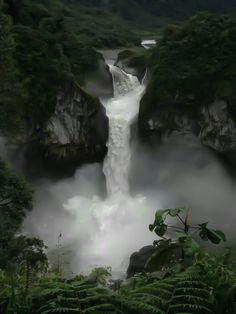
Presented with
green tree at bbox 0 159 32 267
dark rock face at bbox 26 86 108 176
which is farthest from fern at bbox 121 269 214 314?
dark rock face at bbox 26 86 108 176

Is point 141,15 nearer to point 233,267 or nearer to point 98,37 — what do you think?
point 98,37

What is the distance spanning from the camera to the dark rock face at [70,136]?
25014 mm

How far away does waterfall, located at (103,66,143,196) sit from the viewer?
2702 centimetres

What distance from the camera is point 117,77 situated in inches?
1255

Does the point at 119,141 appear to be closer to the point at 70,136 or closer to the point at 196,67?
→ the point at 70,136

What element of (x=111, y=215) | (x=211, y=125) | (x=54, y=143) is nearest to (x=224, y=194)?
(x=211, y=125)

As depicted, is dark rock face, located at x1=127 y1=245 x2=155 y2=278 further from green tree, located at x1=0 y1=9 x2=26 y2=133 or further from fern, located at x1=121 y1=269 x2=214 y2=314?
fern, located at x1=121 y1=269 x2=214 y2=314

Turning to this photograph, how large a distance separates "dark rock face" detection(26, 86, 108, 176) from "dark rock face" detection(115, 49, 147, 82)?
25.1ft

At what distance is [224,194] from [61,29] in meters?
13.0

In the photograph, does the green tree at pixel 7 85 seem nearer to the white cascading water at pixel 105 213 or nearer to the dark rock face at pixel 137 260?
the white cascading water at pixel 105 213

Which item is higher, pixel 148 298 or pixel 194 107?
pixel 194 107

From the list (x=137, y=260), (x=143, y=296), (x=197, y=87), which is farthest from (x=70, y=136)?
(x=143, y=296)

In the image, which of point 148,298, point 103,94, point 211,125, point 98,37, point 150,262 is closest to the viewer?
point 148,298

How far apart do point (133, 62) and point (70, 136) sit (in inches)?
466
